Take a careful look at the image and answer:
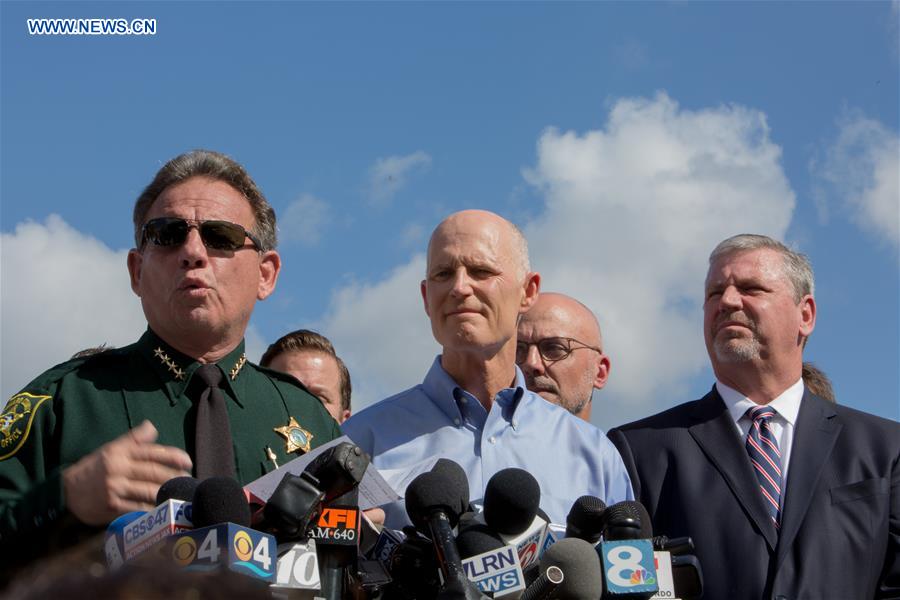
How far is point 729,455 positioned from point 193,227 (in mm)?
2736

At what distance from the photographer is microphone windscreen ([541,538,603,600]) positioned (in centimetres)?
249

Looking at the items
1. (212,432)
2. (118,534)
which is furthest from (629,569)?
(212,432)

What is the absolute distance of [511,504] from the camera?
2658 mm

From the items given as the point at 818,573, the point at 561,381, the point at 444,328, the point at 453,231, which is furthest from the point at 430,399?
the point at 561,381

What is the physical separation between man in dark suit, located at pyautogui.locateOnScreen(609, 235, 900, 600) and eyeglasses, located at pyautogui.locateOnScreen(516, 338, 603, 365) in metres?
1.43

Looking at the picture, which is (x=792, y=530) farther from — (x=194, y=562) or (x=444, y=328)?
(x=194, y=562)

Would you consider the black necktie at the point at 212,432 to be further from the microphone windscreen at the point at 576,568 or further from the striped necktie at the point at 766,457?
the striped necktie at the point at 766,457

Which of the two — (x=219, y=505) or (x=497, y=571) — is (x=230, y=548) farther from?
(x=497, y=571)

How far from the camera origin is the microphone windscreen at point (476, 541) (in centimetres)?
258

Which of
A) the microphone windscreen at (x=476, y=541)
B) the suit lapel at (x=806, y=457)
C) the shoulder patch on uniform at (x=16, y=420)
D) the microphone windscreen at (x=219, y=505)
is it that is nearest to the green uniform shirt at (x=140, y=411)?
the shoulder patch on uniform at (x=16, y=420)

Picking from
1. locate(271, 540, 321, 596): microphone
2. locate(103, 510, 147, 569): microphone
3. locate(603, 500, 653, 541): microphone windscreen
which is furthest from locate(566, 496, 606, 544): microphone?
locate(103, 510, 147, 569): microphone

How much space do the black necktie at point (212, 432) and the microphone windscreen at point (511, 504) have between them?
109cm

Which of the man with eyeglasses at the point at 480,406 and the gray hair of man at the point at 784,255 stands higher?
the gray hair of man at the point at 784,255

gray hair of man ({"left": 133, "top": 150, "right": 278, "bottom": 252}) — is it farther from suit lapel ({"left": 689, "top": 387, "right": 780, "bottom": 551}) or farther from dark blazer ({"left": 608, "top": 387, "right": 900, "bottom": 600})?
suit lapel ({"left": 689, "top": 387, "right": 780, "bottom": 551})
